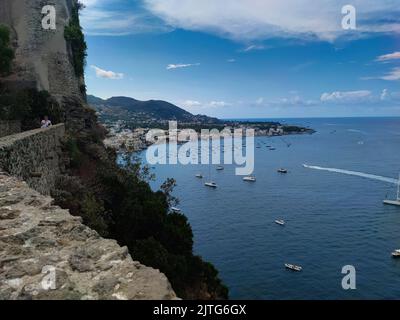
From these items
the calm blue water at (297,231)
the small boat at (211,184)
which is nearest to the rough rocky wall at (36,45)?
the calm blue water at (297,231)

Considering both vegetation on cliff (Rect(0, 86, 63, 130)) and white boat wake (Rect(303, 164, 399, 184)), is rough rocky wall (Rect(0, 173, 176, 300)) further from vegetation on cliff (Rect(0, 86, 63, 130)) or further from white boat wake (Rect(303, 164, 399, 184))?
white boat wake (Rect(303, 164, 399, 184))

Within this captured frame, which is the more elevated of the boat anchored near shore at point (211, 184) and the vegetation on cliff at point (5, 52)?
the vegetation on cliff at point (5, 52)

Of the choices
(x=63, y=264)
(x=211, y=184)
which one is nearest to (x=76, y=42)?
(x=63, y=264)

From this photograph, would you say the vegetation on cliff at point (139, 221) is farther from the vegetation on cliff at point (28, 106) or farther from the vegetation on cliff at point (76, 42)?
the vegetation on cliff at point (76, 42)

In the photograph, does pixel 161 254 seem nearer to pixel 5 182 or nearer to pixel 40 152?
pixel 40 152

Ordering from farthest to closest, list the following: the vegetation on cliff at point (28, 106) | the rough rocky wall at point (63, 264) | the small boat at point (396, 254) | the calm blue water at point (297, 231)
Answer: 1. the small boat at point (396, 254)
2. the calm blue water at point (297, 231)
3. the vegetation on cliff at point (28, 106)
4. the rough rocky wall at point (63, 264)

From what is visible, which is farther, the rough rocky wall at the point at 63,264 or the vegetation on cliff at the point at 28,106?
the vegetation on cliff at the point at 28,106

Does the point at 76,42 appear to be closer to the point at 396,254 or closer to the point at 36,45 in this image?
the point at 36,45

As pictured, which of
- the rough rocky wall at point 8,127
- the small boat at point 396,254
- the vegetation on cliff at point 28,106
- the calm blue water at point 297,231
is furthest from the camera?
the small boat at point 396,254
